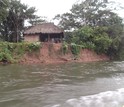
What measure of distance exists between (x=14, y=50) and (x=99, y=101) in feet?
65.6

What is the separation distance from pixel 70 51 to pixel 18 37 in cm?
1194

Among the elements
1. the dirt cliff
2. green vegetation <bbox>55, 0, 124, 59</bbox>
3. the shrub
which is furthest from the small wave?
green vegetation <bbox>55, 0, 124, 59</bbox>

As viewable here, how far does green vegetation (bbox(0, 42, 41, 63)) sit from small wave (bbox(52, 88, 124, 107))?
56.0ft

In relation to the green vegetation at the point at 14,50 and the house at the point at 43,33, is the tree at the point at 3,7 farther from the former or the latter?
the green vegetation at the point at 14,50

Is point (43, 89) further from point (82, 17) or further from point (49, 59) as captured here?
point (82, 17)

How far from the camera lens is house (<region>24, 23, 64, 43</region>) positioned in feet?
110

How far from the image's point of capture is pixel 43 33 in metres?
33.6

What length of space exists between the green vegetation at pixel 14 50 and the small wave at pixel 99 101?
1708 cm

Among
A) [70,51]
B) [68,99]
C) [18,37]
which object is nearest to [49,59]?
[70,51]

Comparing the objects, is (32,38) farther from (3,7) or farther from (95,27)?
(95,27)

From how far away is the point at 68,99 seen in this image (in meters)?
8.33

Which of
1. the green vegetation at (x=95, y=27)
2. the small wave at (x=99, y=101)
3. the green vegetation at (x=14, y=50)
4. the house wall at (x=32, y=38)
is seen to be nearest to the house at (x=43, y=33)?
the house wall at (x=32, y=38)

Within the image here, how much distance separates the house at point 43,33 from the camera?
33562 millimetres

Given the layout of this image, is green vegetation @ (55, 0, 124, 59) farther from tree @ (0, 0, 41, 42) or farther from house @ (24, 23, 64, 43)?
tree @ (0, 0, 41, 42)
